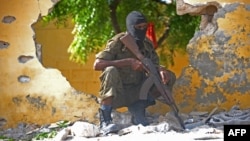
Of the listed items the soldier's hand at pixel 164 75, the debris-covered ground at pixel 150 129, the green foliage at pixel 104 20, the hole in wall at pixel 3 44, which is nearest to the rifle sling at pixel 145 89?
the soldier's hand at pixel 164 75

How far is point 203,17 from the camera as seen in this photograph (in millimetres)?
7340

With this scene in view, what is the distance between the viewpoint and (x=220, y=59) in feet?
23.1

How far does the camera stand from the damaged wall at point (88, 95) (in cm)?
703

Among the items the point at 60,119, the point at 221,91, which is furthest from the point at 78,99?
the point at 221,91

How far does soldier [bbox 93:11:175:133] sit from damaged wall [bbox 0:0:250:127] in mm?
600

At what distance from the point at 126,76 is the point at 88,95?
0.80 meters

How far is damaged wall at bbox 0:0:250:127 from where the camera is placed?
7.03 meters

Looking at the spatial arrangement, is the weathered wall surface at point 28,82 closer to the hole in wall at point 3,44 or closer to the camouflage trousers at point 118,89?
the hole in wall at point 3,44

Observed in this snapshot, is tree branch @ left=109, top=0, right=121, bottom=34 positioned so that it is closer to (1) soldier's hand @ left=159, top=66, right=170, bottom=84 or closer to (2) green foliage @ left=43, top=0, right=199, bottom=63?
(2) green foliage @ left=43, top=0, right=199, bottom=63

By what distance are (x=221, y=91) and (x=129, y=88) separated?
1.10 m

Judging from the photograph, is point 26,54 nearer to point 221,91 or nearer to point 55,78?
point 55,78

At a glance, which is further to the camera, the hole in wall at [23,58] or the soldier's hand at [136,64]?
the hole in wall at [23,58]

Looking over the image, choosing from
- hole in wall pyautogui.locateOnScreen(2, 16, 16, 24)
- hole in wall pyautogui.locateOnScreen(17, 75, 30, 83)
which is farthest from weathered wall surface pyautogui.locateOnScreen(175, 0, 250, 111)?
hole in wall pyautogui.locateOnScreen(2, 16, 16, 24)

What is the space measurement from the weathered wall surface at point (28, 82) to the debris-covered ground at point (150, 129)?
0.16 metres
